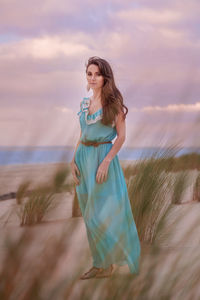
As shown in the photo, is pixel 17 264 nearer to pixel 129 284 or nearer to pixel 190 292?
pixel 129 284

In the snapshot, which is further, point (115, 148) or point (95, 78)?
point (95, 78)

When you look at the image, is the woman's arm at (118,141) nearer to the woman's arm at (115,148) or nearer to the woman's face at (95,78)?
the woman's arm at (115,148)

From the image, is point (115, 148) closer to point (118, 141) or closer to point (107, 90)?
point (118, 141)

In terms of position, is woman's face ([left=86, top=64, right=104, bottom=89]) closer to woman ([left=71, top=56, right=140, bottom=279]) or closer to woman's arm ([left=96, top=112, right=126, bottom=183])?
woman ([left=71, top=56, right=140, bottom=279])

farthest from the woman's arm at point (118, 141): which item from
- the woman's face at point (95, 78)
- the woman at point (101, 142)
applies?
the woman's face at point (95, 78)

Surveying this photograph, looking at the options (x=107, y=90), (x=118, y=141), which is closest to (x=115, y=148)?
(x=118, y=141)

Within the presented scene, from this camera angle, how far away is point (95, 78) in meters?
2.47

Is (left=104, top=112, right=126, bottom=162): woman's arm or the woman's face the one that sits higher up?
the woman's face

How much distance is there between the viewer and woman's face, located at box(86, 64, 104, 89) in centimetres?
247

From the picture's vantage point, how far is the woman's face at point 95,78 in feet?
8.10

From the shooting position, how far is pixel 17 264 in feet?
1.34

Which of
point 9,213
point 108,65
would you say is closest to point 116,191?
point 108,65

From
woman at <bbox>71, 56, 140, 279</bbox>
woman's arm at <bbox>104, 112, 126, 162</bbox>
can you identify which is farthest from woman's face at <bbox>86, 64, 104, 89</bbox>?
woman's arm at <bbox>104, 112, 126, 162</bbox>

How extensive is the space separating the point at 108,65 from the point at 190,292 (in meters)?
2.06
